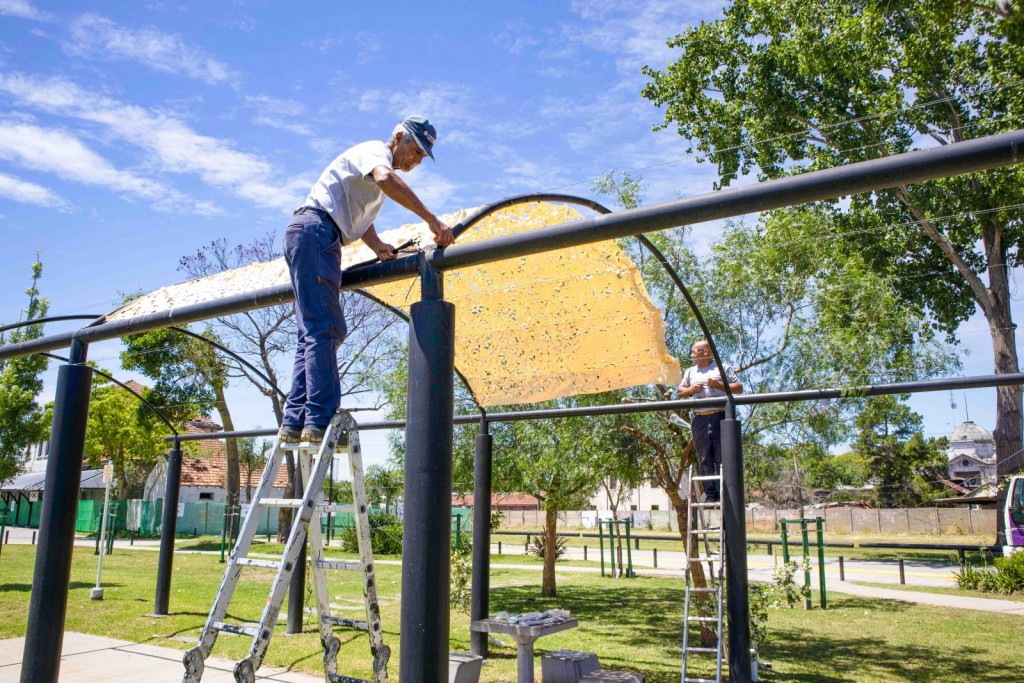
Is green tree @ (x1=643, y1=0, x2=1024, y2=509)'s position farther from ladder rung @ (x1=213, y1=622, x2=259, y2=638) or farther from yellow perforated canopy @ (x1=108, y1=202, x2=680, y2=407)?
ladder rung @ (x1=213, y1=622, x2=259, y2=638)

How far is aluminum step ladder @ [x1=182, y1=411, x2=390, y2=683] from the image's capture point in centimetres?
268

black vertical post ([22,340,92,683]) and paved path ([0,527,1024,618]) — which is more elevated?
black vertical post ([22,340,92,683])

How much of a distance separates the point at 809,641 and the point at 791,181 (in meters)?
8.22

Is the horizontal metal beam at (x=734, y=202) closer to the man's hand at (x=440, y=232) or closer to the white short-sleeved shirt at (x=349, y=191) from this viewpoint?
the man's hand at (x=440, y=232)

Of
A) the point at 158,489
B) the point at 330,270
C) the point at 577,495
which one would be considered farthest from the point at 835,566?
the point at 158,489

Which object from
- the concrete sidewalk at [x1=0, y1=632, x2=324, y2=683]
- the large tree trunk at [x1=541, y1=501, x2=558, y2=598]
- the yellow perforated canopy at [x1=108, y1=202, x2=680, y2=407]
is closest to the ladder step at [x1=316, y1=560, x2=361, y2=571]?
the yellow perforated canopy at [x1=108, y1=202, x2=680, y2=407]

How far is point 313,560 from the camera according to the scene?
10.5ft

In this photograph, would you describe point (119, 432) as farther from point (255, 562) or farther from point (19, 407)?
point (255, 562)

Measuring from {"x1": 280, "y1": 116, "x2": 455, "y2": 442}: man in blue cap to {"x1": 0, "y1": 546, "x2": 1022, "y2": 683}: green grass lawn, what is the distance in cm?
417

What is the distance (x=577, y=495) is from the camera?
44.1 ft

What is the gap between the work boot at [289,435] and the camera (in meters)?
3.28

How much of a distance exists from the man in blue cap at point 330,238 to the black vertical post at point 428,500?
44 centimetres

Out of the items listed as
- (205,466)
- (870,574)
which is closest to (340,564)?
(870,574)

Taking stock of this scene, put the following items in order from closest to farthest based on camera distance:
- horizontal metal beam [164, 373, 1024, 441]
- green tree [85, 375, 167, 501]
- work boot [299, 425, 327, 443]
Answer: work boot [299, 425, 327, 443], horizontal metal beam [164, 373, 1024, 441], green tree [85, 375, 167, 501]
